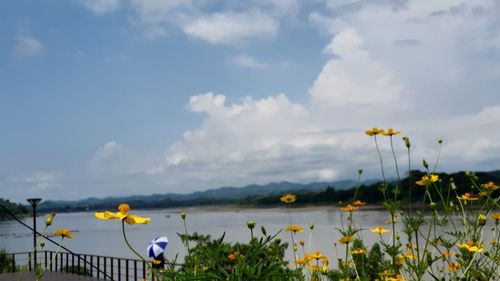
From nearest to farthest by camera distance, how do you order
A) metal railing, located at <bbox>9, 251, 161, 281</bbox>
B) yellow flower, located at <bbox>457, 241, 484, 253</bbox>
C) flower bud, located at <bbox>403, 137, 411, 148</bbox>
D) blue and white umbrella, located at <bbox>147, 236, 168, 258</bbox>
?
yellow flower, located at <bbox>457, 241, 484, 253</bbox> < flower bud, located at <bbox>403, 137, 411, 148</bbox> < metal railing, located at <bbox>9, 251, 161, 281</bbox> < blue and white umbrella, located at <bbox>147, 236, 168, 258</bbox>

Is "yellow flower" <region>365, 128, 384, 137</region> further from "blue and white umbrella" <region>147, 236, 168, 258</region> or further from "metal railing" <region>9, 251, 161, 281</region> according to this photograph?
"blue and white umbrella" <region>147, 236, 168, 258</region>

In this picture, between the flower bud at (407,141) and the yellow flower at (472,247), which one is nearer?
the yellow flower at (472,247)

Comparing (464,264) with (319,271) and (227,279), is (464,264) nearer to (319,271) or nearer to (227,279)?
(319,271)

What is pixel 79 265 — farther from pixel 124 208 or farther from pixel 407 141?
pixel 124 208

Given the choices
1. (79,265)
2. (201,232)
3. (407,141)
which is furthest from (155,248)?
(201,232)

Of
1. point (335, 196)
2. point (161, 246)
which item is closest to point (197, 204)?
point (335, 196)

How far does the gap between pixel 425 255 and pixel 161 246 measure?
174 inches

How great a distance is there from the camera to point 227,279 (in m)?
1.72

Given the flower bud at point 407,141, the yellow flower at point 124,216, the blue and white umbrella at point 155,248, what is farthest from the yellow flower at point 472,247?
the blue and white umbrella at point 155,248

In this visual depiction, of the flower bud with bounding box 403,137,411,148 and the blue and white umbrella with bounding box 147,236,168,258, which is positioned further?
the blue and white umbrella with bounding box 147,236,168,258

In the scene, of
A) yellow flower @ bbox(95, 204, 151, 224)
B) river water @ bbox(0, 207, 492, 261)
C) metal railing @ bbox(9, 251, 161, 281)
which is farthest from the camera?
river water @ bbox(0, 207, 492, 261)

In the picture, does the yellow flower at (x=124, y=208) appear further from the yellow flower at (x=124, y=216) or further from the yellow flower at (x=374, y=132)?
the yellow flower at (x=374, y=132)

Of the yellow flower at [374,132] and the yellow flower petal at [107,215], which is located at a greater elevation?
the yellow flower at [374,132]

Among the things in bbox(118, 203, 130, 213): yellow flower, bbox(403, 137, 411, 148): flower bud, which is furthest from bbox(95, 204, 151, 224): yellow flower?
bbox(403, 137, 411, 148): flower bud
